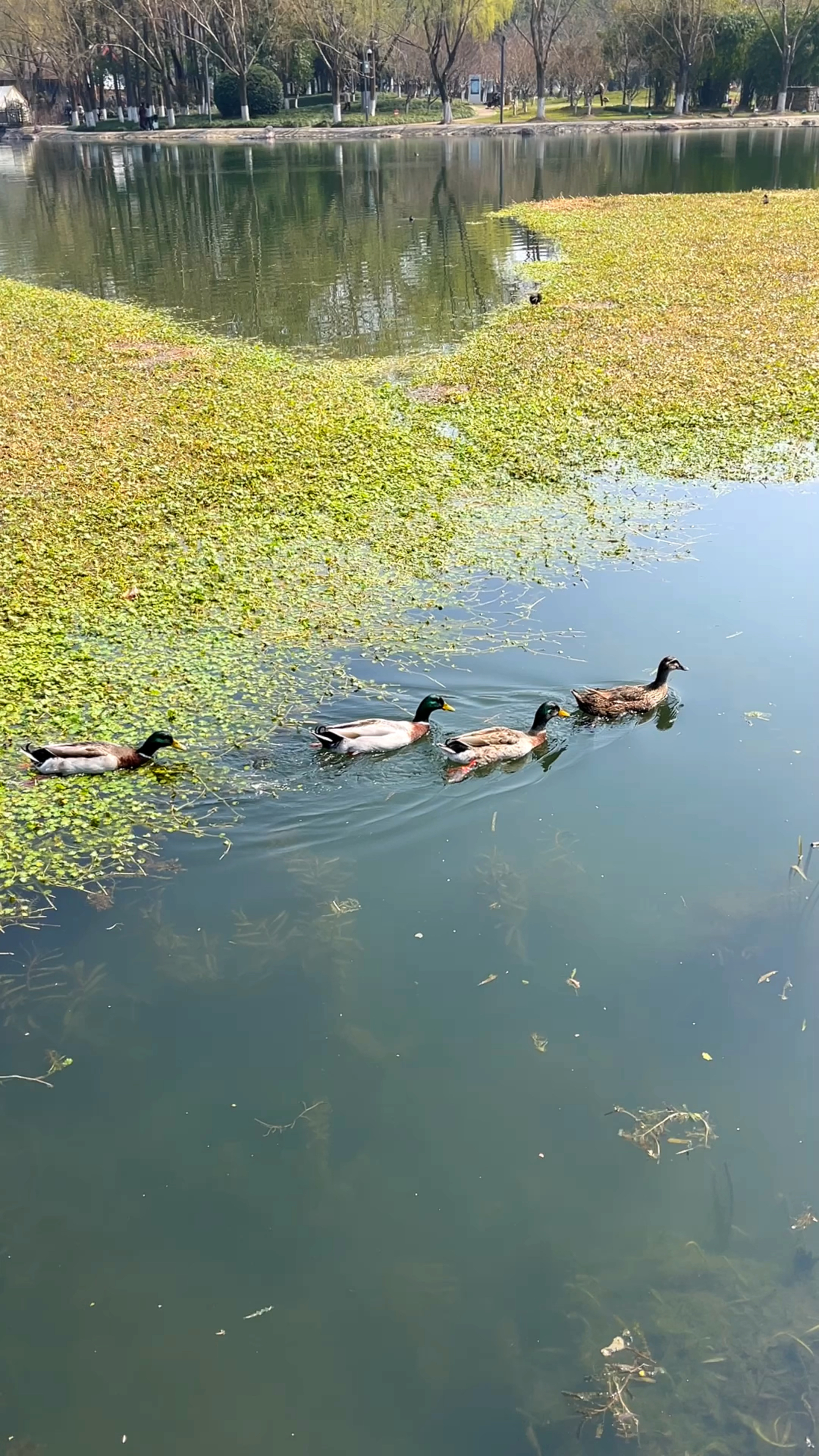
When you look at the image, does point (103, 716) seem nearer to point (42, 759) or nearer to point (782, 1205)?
point (42, 759)

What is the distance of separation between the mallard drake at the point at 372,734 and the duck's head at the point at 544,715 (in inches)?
41.0

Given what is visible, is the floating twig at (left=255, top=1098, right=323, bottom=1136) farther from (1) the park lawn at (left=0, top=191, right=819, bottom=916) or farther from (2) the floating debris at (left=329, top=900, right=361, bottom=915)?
(1) the park lawn at (left=0, top=191, right=819, bottom=916)

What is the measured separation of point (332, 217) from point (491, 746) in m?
40.5

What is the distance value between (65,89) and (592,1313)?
13120 cm

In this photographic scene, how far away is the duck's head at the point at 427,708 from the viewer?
392 inches

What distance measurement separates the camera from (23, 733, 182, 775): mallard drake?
9.22 m

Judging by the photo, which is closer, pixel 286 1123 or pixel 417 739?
pixel 286 1123

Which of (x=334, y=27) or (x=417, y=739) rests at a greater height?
(x=334, y=27)

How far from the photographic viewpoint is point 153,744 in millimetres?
9477

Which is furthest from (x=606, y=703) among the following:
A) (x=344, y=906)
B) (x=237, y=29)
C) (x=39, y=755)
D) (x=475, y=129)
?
(x=237, y=29)

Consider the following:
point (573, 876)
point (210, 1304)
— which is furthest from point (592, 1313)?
point (573, 876)

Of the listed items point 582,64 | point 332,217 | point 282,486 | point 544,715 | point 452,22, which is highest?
point 452,22

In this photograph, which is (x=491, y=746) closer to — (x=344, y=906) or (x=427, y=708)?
(x=427, y=708)

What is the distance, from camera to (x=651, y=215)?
39750mm
